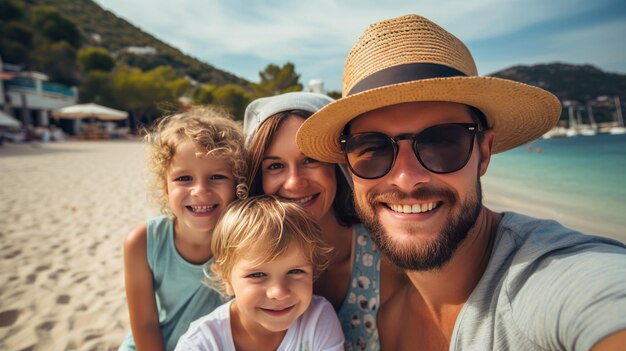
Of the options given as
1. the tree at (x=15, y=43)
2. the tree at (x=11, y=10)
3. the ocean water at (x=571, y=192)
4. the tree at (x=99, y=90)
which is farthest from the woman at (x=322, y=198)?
the tree at (x=11, y=10)

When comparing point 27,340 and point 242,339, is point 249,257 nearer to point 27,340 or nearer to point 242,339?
point 242,339

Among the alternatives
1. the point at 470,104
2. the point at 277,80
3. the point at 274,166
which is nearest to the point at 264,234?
the point at 274,166

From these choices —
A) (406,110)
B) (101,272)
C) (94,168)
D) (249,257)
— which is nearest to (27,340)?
(101,272)

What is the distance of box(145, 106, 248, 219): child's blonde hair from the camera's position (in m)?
2.42

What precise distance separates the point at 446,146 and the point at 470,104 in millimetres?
248

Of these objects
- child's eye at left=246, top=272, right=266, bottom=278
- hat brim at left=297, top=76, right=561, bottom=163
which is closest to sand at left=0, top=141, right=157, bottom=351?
child's eye at left=246, top=272, right=266, bottom=278

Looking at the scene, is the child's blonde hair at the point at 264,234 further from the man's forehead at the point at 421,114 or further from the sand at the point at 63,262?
the sand at the point at 63,262

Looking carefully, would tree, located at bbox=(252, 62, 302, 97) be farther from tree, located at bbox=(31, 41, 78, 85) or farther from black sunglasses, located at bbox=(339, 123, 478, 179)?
black sunglasses, located at bbox=(339, 123, 478, 179)

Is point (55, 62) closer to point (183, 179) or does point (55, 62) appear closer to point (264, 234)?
point (183, 179)

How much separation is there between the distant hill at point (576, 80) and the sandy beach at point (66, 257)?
53.0 meters

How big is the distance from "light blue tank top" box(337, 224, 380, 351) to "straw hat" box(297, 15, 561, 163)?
0.91 m

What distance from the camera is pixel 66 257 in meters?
5.20

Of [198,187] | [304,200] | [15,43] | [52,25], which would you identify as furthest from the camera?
[52,25]

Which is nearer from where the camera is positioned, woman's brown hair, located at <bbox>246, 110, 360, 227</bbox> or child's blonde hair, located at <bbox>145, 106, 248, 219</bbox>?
woman's brown hair, located at <bbox>246, 110, 360, 227</bbox>
